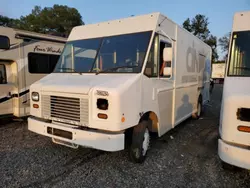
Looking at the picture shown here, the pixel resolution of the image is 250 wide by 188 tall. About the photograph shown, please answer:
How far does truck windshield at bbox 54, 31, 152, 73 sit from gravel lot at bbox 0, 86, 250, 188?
72.3 inches

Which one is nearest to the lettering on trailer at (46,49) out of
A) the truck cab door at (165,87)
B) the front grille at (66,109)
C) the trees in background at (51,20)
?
the front grille at (66,109)

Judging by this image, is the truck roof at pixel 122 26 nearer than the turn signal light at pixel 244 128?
No

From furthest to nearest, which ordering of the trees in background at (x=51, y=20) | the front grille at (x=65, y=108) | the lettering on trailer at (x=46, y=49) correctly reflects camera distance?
the trees in background at (x=51, y=20) < the lettering on trailer at (x=46, y=49) < the front grille at (x=65, y=108)

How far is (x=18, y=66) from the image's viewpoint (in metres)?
6.57

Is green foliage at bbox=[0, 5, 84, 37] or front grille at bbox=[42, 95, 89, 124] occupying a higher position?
green foliage at bbox=[0, 5, 84, 37]

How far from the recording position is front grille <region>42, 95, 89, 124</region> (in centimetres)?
353

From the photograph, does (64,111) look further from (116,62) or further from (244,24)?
(244,24)

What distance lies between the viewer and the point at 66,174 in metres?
3.57

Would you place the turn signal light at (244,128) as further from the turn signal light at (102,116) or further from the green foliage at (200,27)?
the green foliage at (200,27)

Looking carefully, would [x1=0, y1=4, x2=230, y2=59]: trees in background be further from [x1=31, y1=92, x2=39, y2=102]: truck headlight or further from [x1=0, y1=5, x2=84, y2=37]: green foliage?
[x1=31, y1=92, x2=39, y2=102]: truck headlight

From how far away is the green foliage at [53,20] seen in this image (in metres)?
34.8

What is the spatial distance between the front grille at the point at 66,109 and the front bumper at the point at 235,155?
7.42 feet

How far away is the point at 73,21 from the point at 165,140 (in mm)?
35998

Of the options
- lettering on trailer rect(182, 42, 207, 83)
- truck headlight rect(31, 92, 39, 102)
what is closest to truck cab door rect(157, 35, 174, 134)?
lettering on trailer rect(182, 42, 207, 83)
